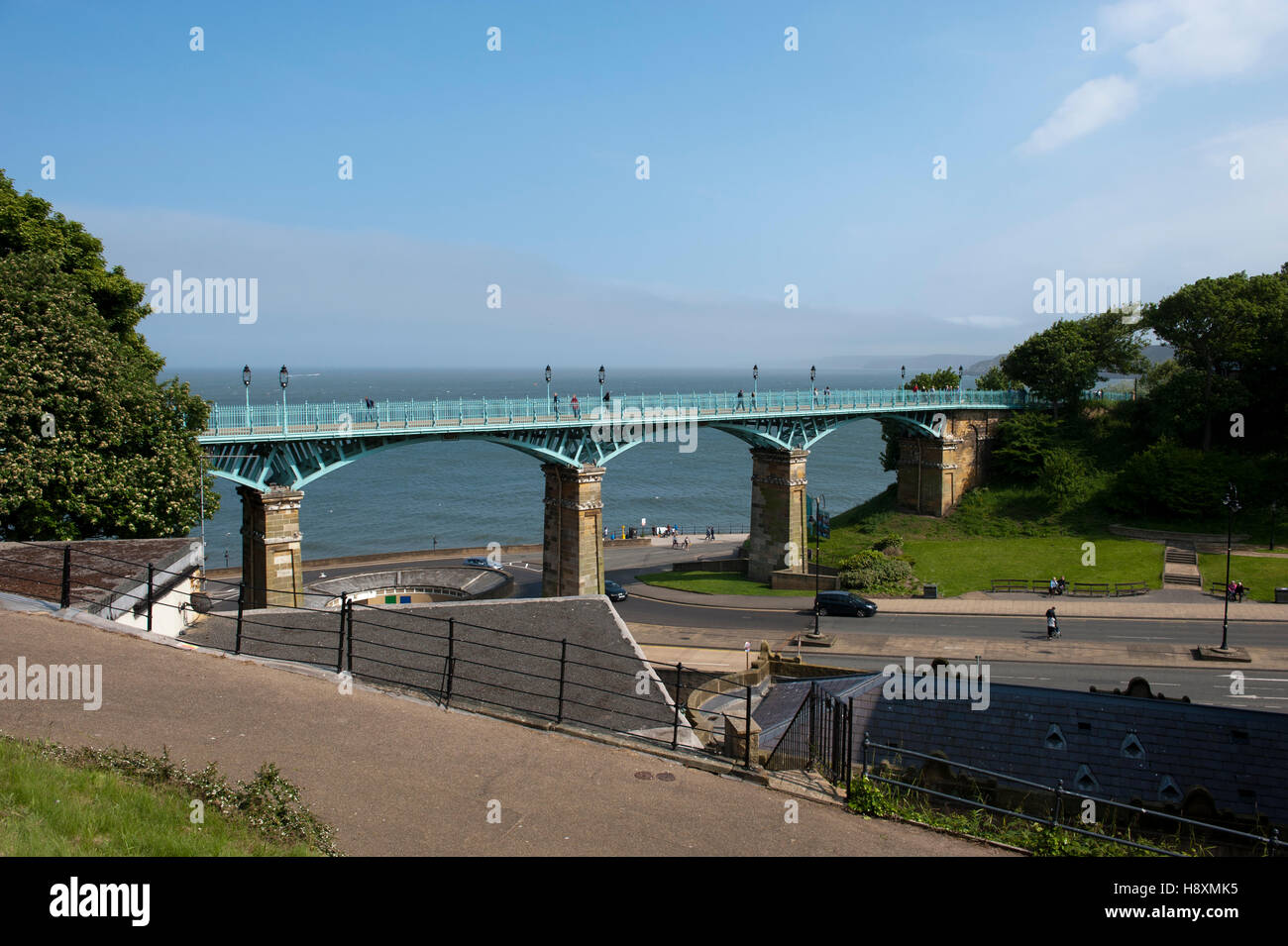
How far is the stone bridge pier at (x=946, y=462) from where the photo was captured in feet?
205

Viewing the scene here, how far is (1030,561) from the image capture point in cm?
5053

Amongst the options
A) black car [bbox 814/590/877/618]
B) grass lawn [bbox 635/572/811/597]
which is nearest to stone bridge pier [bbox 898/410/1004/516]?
grass lawn [bbox 635/572/811/597]

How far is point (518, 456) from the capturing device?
15738 centimetres

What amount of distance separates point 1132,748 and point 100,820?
1547 centimetres

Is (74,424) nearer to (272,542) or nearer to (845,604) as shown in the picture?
(272,542)

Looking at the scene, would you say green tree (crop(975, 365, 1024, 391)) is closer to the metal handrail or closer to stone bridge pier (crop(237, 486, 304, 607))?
the metal handrail

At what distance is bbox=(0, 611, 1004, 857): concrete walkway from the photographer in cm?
877

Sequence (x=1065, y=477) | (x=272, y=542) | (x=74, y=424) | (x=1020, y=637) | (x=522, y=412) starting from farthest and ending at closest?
(x=1065, y=477) < (x=522, y=412) < (x=1020, y=637) < (x=272, y=542) < (x=74, y=424)

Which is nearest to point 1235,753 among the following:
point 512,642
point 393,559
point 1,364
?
point 512,642

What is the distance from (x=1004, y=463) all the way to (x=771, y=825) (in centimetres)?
5989

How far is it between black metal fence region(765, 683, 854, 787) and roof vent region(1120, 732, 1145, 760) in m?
4.68

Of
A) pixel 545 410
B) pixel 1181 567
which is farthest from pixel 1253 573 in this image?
pixel 545 410

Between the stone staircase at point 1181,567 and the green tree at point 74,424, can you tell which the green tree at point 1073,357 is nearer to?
the stone staircase at point 1181,567
